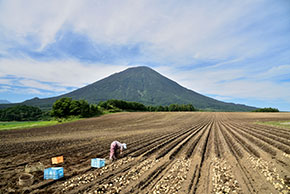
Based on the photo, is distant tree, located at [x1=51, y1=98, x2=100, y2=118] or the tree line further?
the tree line

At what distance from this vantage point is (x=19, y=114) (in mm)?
71812

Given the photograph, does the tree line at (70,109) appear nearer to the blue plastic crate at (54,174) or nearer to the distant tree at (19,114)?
the distant tree at (19,114)

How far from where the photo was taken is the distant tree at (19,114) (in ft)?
220

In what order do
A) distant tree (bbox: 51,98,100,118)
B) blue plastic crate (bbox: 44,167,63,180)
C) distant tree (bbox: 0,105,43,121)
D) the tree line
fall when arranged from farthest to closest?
distant tree (bbox: 0,105,43,121)
the tree line
distant tree (bbox: 51,98,100,118)
blue plastic crate (bbox: 44,167,63,180)

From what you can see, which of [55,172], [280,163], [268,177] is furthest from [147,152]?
[280,163]

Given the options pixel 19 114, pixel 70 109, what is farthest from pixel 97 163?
pixel 19 114

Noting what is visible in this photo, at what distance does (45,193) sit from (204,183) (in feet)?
22.8

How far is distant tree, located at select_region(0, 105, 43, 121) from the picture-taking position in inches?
2645

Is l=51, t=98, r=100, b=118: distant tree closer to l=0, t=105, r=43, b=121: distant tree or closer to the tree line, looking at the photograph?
the tree line

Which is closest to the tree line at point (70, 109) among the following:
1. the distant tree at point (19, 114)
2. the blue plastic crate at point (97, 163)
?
the distant tree at point (19, 114)

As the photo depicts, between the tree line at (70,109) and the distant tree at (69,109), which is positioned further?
the tree line at (70,109)

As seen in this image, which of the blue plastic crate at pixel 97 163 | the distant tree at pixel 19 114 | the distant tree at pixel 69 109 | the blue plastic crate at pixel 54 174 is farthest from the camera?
the distant tree at pixel 19 114

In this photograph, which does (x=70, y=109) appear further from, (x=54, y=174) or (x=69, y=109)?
(x=54, y=174)

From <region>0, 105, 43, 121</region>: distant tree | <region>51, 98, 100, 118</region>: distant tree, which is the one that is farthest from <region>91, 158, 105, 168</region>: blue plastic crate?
<region>0, 105, 43, 121</region>: distant tree
